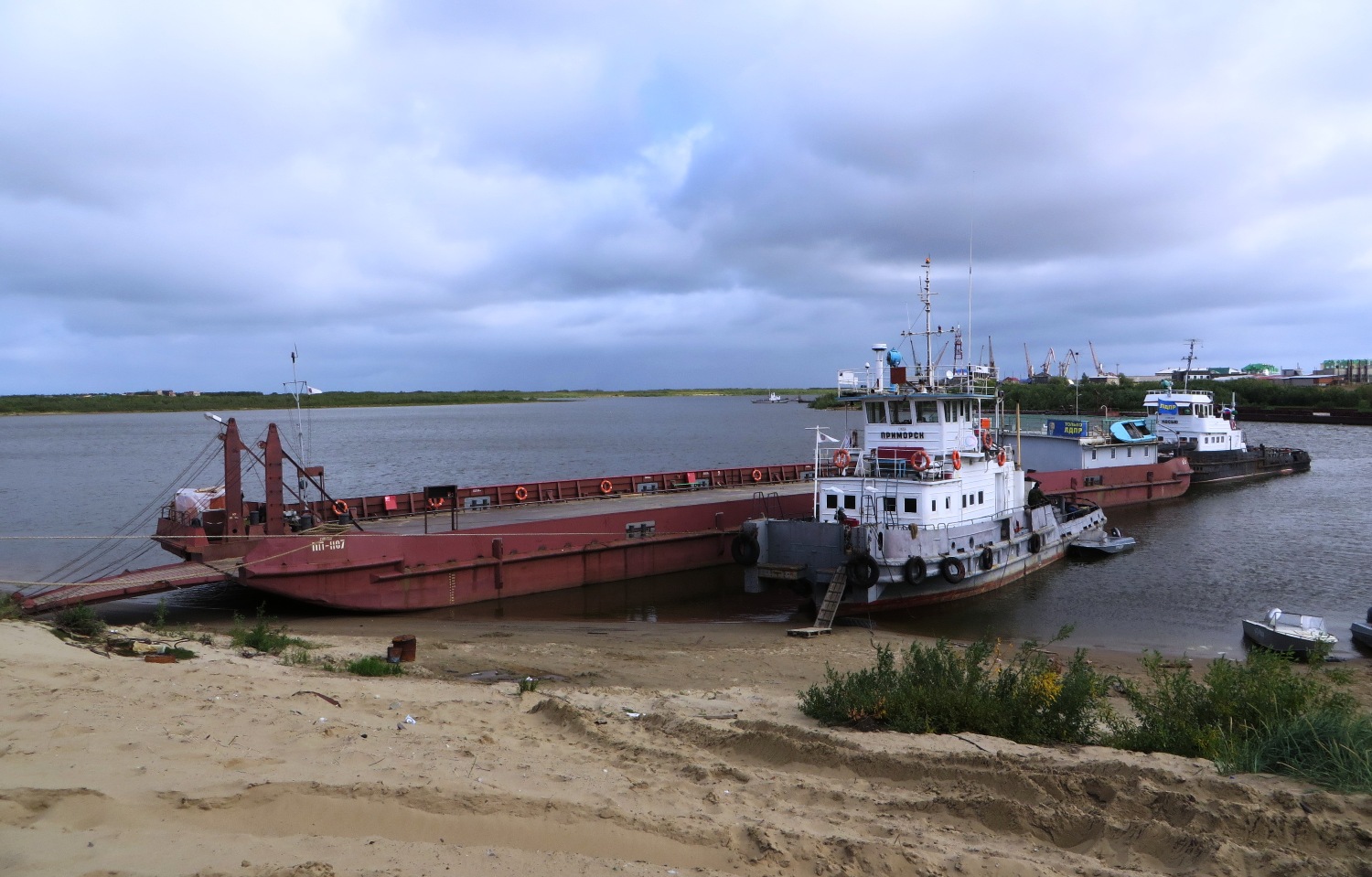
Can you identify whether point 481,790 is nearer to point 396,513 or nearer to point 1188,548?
point 396,513

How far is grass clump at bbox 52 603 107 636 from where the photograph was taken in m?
12.3

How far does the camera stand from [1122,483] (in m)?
38.3

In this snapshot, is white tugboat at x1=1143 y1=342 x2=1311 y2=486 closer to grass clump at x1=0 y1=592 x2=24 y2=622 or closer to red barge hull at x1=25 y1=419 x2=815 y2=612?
red barge hull at x1=25 y1=419 x2=815 y2=612

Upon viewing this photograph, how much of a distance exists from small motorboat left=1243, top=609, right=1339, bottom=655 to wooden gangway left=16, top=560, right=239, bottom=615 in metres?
20.4

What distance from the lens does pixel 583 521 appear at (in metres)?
21.8

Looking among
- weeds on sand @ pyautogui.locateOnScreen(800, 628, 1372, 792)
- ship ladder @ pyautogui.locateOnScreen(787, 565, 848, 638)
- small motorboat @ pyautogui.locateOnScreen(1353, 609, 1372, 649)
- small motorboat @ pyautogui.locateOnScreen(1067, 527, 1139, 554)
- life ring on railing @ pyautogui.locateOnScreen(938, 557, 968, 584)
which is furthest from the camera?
small motorboat @ pyautogui.locateOnScreen(1067, 527, 1139, 554)

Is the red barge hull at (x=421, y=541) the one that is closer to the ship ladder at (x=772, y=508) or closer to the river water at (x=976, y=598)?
the ship ladder at (x=772, y=508)

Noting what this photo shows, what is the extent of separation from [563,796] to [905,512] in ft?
48.7

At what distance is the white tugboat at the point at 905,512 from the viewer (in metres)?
18.6

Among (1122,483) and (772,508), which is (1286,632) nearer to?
(772,508)

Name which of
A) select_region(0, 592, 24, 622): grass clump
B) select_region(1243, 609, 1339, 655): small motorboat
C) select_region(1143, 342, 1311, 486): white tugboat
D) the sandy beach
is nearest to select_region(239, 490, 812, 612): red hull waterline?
select_region(0, 592, 24, 622): grass clump

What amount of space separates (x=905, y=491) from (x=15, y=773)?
1697cm

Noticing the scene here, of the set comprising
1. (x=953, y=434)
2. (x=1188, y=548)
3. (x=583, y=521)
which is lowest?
(x=1188, y=548)

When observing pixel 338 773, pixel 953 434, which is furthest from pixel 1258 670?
pixel 953 434
